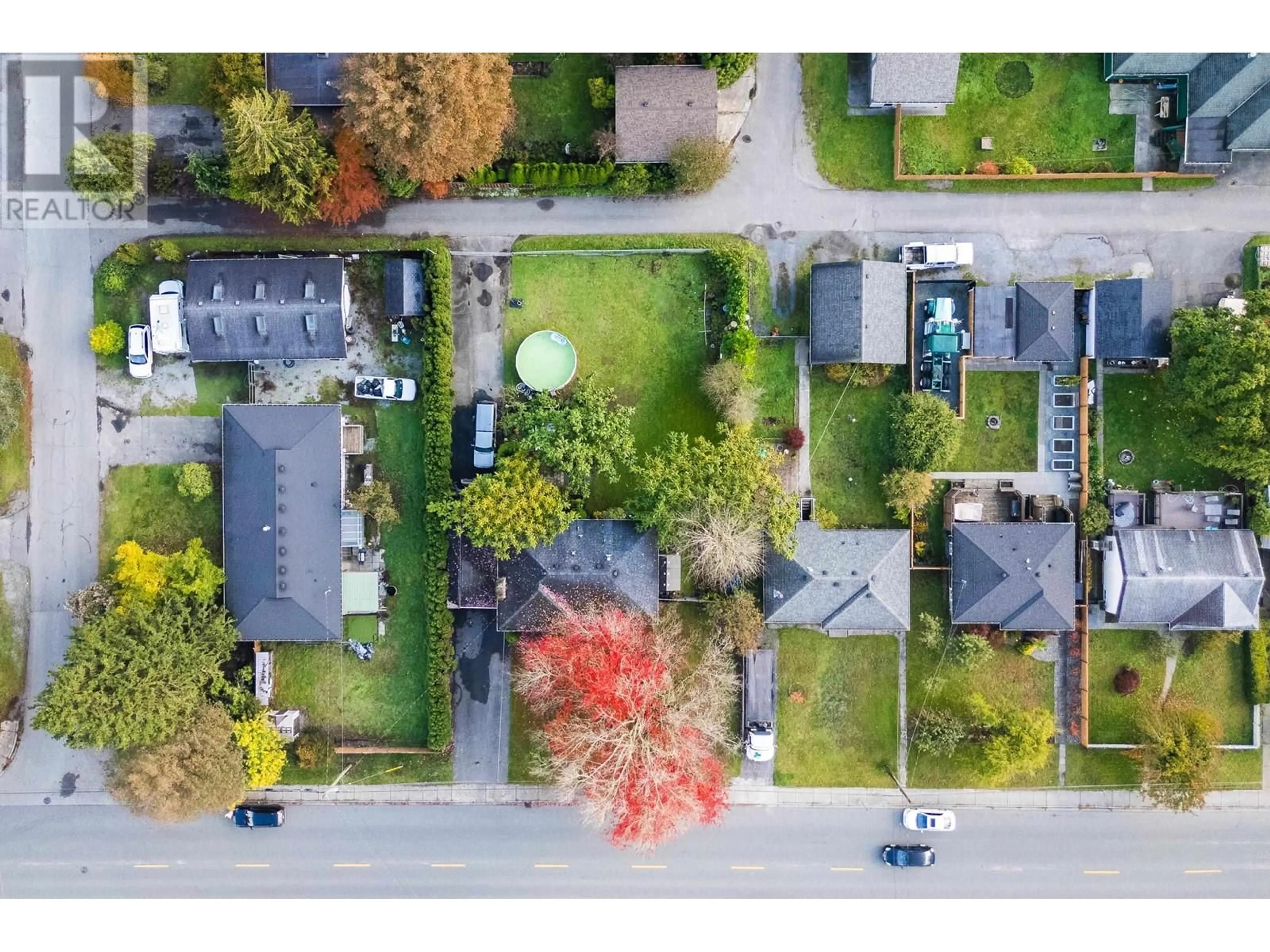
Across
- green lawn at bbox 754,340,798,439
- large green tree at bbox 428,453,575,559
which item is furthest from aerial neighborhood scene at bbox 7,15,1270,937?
large green tree at bbox 428,453,575,559

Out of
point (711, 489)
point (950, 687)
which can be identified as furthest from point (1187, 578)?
point (711, 489)

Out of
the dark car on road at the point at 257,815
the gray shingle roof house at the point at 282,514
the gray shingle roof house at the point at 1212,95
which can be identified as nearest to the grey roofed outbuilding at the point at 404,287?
the gray shingle roof house at the point at 282,514

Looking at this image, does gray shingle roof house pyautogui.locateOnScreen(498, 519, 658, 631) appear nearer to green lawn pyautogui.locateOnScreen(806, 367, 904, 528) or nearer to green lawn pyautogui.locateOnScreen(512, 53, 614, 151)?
green lawn pyautogui.locateOnScreen(806, 367, 904, 528)

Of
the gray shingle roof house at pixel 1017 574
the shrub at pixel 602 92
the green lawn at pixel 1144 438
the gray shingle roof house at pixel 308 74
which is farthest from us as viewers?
the green lawn at pixel 1144 438

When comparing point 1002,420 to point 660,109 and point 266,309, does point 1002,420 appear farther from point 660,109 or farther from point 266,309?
point 266,309

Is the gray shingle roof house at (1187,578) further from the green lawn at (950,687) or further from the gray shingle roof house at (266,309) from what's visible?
the gray shingle roof house at (266,309)

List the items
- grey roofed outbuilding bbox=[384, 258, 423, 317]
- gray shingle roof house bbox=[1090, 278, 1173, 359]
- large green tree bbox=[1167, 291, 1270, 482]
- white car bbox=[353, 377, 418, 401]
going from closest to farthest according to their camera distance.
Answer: large green tree bbox=[1167, 291, 1270, 482]
gray shingle roof house bbox=[1090, 278, 1173, 359]
grey roofed outbuilding bbox=[384, 258, 423, 317]
white car bbox=[353, 377, 418, 401]
